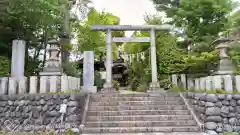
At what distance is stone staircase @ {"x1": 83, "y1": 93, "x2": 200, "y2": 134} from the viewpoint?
22.3 ft

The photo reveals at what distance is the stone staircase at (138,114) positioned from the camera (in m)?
6.80

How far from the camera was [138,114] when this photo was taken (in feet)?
25.0

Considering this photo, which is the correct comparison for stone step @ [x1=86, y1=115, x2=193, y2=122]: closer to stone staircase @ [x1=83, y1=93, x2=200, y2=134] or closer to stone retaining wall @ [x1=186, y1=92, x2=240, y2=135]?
stone staircase @ [x1=83, y1=93, x2=200, y2=134]

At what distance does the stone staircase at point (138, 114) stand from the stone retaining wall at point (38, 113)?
0.65m

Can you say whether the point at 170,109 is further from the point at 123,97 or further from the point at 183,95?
the point at 123,97

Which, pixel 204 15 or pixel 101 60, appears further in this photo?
pixel 101 60

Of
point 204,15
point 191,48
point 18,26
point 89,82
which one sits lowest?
point 89,82

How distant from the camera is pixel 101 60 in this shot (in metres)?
20.0

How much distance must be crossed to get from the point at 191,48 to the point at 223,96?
17.9 ft

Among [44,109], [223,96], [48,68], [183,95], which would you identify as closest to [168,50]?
[183,95]

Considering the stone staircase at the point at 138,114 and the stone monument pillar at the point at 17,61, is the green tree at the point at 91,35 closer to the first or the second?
the stone monument pillar at the point at 17,61

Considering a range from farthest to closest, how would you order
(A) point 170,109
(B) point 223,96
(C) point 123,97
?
1. (C) point 123,97
2. (A) point 170,109
3. (B) point 223,96

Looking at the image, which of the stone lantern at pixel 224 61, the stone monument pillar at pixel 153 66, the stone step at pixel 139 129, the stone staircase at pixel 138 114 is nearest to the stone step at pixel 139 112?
the stone staircase at pixel 138 114

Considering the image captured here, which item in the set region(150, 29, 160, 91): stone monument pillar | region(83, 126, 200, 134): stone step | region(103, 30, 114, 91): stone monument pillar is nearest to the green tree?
region(103, 30, 114, 91): stone monument pillar
